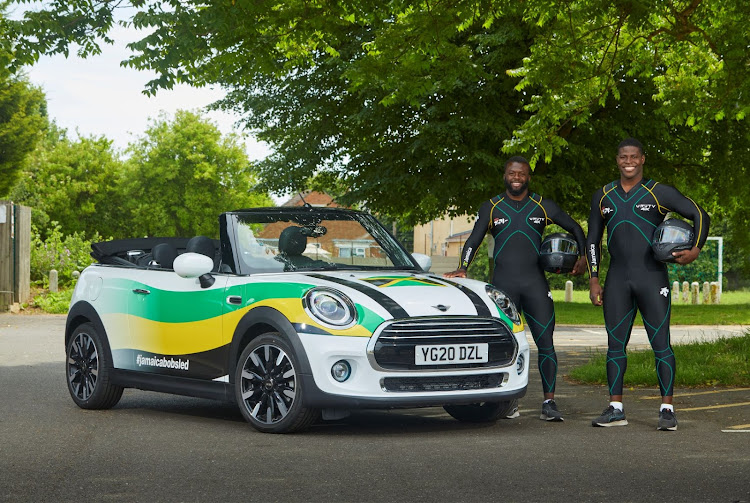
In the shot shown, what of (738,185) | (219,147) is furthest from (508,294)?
(219,147)

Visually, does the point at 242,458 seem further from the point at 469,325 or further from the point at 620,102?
the point at 620,102

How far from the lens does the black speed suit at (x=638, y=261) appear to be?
26.5 feet

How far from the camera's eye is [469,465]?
6500mm

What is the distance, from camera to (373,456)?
684 centimetres

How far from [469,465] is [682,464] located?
1.23m

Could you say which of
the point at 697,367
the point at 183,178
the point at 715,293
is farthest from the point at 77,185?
the point at 697,367

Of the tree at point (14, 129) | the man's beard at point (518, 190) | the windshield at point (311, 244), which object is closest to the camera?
the windshield at point (311, 244)

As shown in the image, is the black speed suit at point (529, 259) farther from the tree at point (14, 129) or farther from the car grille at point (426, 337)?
the tree at point (14, 129)

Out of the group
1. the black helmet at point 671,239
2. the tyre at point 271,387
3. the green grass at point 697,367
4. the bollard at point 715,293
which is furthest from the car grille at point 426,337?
the bollard at point 715,293

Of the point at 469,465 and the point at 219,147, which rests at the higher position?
the point at 219,147

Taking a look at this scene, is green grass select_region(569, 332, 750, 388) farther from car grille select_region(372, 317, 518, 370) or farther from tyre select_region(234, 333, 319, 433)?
tyre select_region(234, 333, 319, 433)

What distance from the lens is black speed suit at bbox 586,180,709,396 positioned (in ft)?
26.5

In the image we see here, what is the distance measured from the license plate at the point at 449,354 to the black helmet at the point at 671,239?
1.42 m

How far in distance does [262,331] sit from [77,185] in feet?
202
